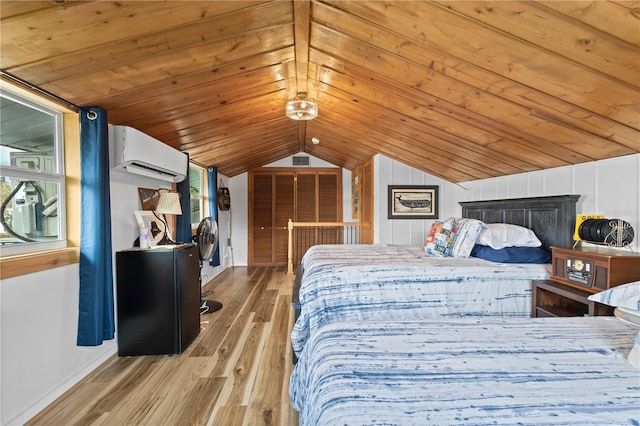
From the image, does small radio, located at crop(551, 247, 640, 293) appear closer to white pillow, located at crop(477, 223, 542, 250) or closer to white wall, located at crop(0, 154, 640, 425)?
white wall, located at crop(0, 154, 640, 425)

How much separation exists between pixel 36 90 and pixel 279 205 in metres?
4.92

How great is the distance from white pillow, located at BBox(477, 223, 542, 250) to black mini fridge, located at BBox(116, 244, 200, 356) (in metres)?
2.80

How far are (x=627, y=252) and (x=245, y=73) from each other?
118 inches

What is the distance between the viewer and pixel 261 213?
21.9ft

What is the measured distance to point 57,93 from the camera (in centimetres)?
199

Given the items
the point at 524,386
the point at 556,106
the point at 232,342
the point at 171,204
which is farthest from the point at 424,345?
the point at 171,204

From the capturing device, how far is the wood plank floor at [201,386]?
187 cm

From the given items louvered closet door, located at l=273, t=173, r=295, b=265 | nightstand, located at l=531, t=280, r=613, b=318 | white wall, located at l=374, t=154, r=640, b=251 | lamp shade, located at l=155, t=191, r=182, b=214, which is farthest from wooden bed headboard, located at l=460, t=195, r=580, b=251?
louvered closet door, located at l=273, t=173, r=295, b=265

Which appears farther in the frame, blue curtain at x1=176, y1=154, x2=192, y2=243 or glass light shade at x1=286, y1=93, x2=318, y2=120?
blue curtain at x1=176, y1=154, x2=192, y2=243

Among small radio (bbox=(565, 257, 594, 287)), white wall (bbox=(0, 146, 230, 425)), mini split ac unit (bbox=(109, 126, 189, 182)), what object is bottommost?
white wall (bbox=(0, 146, 230, 425))

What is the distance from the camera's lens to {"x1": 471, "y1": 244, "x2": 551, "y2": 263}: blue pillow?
2.70 meters

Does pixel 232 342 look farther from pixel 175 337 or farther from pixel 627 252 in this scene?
pixel 627 252

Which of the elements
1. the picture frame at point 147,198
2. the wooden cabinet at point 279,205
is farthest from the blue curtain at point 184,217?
the wooden cabinet at point 279,205

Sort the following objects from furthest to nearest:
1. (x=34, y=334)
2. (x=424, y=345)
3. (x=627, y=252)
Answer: (x=627, y=252) → (x=34, y=334) → (x=424, y=345)
